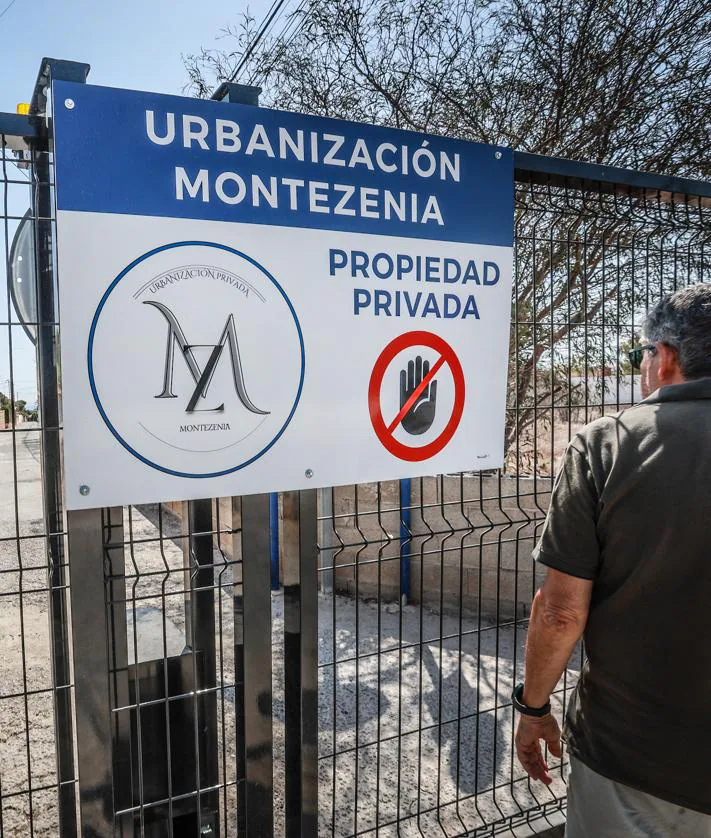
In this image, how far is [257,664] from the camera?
1.90m

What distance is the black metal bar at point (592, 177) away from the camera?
2.22 m

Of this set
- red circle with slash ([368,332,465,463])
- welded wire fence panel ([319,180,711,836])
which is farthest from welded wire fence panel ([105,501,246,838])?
red circle with slash ([368,332,465,463])

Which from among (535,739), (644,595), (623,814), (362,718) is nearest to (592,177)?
(644,595)

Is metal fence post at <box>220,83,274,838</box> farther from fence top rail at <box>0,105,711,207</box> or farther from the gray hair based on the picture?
fence top rail at <box>0,105,711,207</box>

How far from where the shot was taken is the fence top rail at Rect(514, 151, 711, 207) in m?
2.22

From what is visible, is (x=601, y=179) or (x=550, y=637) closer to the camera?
(x=550, y=637)

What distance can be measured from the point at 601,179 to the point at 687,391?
120 centimetres

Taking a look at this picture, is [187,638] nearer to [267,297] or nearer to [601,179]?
[267,297]

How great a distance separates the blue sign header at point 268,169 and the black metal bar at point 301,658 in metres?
0.88

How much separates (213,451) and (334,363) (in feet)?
1.46

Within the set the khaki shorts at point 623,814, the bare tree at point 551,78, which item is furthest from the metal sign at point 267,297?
the bare tree at point 551,78

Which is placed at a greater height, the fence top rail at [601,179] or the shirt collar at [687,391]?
the fence top rail at [601,179]

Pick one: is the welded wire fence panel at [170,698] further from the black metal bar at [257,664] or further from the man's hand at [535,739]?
the man's hand at [535,739]

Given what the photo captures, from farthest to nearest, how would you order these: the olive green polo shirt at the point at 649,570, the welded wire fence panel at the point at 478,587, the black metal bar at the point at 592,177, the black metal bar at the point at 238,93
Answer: the welded wire fence panel at the point at 478,587 < the black metal bar at the point at 592,177 < the black metal bar at the point at 238,93 < the olive green polo shirt at the point at 649,570
